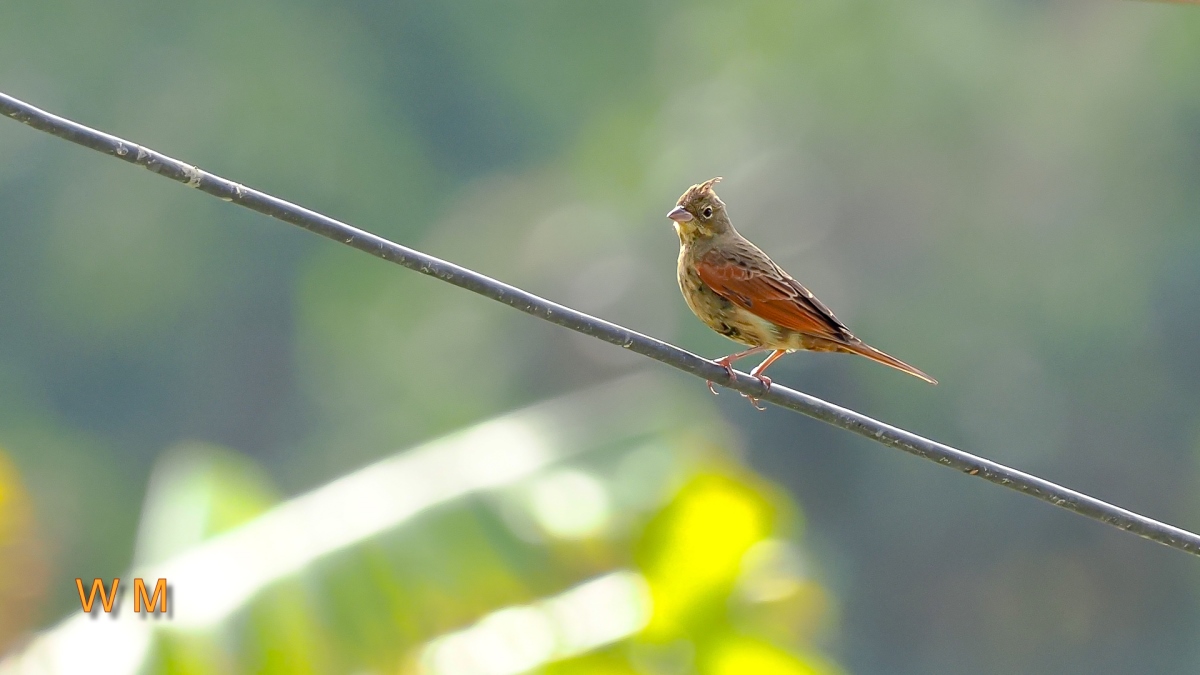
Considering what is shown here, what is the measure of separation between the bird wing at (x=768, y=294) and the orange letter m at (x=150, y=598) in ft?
9.25

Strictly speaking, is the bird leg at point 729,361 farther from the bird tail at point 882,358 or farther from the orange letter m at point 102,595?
the orange letter m at point 102,595

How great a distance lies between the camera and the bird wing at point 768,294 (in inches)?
246

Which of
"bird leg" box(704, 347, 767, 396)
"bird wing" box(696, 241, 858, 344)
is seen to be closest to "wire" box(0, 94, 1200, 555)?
"bird leg" box(704, 347, 767, 396)

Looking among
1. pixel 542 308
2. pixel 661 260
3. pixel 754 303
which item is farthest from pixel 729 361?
pixel 661 260

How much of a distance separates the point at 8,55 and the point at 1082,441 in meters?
20.7

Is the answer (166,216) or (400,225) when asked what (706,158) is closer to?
(400,225)

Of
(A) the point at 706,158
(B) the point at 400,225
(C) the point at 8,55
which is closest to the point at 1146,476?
(A) the point at 706,158

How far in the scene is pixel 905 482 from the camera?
884 inches

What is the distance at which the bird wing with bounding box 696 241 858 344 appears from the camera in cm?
625

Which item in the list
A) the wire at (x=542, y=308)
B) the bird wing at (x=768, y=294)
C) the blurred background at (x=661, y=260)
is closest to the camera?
the wire at (x=542, y=308)

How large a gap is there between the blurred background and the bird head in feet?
33.1

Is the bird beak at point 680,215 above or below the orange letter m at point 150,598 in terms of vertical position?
above

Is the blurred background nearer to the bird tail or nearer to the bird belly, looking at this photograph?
the bird belly

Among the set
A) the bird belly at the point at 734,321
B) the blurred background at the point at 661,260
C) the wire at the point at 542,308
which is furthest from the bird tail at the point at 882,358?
the blurred background at the point at 661,260
